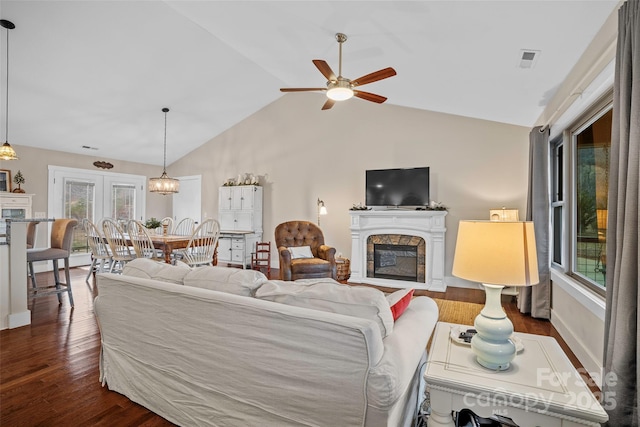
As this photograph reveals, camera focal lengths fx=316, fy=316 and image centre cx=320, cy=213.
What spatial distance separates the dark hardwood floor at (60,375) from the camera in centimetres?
179

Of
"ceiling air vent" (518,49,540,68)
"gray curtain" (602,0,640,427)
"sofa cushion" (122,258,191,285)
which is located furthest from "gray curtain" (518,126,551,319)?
"sofa cushion" (122,258,191,285)

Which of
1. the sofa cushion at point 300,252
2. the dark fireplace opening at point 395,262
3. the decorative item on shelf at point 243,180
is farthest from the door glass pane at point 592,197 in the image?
the decorative item on shelf at point 243,180

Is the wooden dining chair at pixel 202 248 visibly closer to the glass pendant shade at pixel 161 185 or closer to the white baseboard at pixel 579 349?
the glass pendant shade at pixel 161 185

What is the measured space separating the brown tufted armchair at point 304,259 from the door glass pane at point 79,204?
14.5ft

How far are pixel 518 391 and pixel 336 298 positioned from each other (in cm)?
74

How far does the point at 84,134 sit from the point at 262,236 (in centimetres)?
379

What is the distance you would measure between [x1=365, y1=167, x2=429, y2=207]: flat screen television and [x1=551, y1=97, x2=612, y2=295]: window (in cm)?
172

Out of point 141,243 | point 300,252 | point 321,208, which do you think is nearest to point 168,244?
point 141,243

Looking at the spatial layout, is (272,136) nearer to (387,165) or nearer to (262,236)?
(262,236)

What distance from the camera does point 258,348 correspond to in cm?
137

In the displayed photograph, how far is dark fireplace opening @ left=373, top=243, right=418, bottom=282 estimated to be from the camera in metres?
5.14

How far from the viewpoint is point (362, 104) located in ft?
18.7

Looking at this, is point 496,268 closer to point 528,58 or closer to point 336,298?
point 336,298

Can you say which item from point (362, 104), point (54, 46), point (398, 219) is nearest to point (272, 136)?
point (362, 104)
